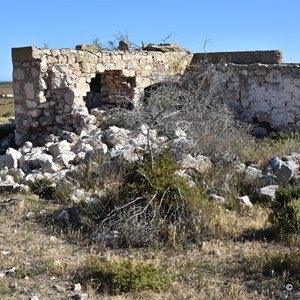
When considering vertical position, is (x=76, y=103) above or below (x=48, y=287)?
above

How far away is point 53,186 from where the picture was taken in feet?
25.6

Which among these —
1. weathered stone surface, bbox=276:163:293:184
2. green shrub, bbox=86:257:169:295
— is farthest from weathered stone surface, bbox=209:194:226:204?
green shrub, bbox=86:257:169:295

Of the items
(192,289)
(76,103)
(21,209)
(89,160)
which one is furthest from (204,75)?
(192,289)

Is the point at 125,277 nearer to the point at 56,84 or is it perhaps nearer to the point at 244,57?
the point at 56,84

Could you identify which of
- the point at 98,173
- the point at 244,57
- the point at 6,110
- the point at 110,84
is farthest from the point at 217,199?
the point at 6,110

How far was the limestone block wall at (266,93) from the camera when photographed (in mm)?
11461

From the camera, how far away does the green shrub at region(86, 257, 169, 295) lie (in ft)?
15.1

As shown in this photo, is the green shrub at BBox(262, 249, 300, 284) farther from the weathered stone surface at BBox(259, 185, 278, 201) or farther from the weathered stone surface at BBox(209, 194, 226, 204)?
the weathered stone surface at BBox(259, 185, 278, 201)

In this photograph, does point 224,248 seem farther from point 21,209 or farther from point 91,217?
point 21,209

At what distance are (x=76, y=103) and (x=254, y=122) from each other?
4334 mm

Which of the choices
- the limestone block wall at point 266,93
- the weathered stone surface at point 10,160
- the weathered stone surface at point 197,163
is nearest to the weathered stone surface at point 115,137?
the weathered stone surface at point 197,163

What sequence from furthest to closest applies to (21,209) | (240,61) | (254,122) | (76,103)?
(240,61)
(254,122)
(76,103)
(21,209)

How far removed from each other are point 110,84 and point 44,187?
513 centimetres

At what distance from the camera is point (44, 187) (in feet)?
25.5
